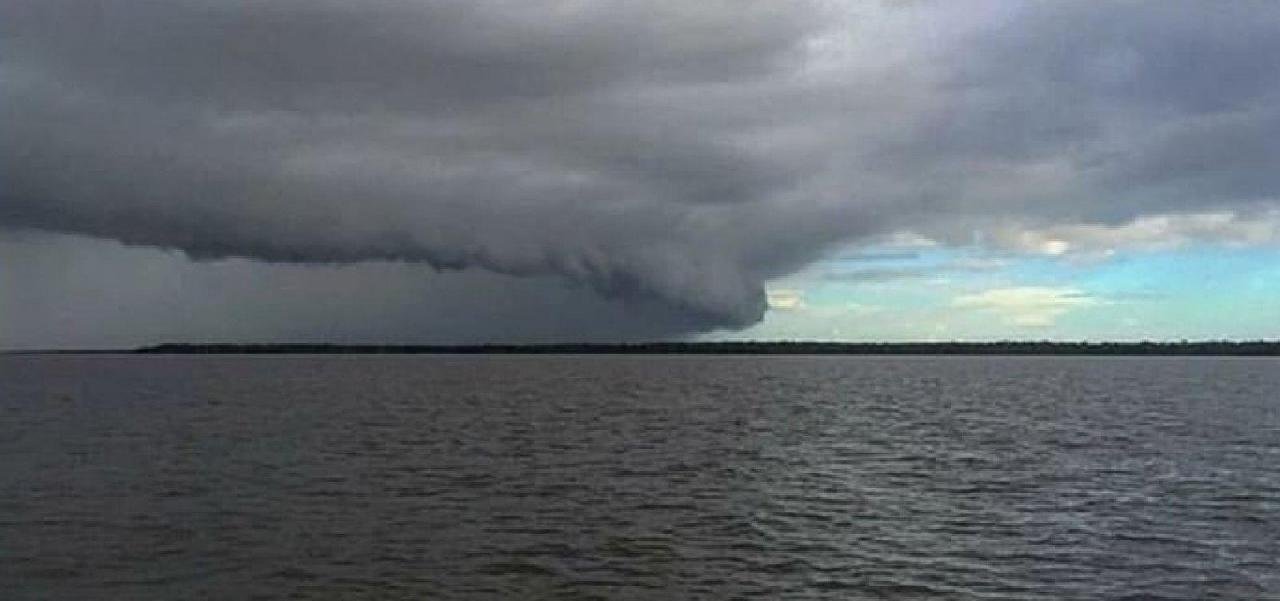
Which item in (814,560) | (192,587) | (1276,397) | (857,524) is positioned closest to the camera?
(192,587)

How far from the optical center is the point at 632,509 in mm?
34344

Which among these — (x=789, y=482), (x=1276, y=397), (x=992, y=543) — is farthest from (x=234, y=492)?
(x=1276, y=397)

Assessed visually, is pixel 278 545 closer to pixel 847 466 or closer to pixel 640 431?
pixel 847 466

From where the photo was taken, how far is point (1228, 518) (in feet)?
109

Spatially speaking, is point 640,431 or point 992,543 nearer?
point 992,543

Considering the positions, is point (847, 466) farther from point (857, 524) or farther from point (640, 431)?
point (640, 431)

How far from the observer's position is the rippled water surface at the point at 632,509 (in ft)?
79.6

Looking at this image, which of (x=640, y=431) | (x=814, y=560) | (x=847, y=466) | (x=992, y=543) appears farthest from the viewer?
(x=640, y=431)

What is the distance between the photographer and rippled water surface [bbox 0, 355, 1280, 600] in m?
24.3

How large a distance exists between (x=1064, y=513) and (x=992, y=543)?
6.31 metres

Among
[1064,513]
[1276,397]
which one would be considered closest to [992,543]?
[1064,513]

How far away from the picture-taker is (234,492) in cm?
3672

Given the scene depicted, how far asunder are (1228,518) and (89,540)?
29347 mm

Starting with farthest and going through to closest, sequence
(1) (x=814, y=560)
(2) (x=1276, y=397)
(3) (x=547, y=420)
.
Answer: (2) (x=1276, y=397), (3) (x=547, y=420), (1) (x=814, y=560)
